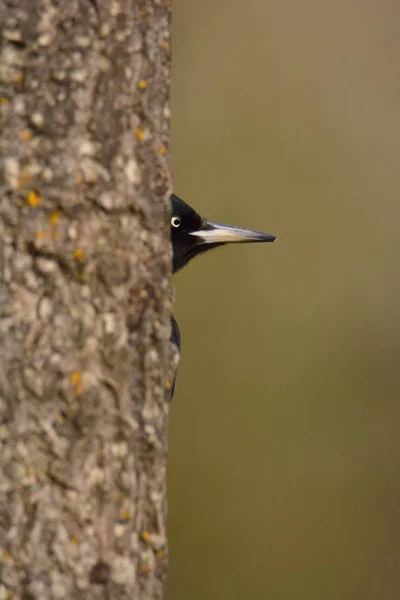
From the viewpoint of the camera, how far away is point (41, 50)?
166 cm

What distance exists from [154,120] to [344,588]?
17.1 feet

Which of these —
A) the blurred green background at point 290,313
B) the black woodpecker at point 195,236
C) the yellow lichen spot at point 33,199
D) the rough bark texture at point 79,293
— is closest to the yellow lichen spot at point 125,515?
the rough bark texture at point 79,293

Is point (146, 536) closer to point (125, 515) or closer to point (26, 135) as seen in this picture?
point (125, 515)

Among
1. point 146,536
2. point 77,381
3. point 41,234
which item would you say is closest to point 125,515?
point 146,536

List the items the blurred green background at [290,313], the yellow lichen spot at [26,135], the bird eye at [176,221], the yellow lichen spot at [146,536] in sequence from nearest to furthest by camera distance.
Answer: the yellow lichen spot at [26,135]
the yellow lichen spot at [146,536]
the bird eye at [176,221]
the blurred green background at [290,313]

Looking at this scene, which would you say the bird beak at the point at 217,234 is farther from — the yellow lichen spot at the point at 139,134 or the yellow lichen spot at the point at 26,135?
the yellow lichen spot at the point at 26,135

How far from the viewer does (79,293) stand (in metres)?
1.70

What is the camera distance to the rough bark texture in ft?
5.45

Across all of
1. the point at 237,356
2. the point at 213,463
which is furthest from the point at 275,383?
the point at 213,463

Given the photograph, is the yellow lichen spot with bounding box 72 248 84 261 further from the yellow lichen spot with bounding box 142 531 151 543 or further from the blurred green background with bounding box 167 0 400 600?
the blurred green background with bounding box 167 0 400 600

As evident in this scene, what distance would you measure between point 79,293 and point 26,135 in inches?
12.2

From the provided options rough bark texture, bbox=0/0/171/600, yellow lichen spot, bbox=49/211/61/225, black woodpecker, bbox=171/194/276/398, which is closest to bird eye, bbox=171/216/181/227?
black woodpecker, bbox=171/194/276/398

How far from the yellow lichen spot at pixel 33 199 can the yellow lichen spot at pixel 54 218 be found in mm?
34

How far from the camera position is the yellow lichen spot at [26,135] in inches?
65.3
